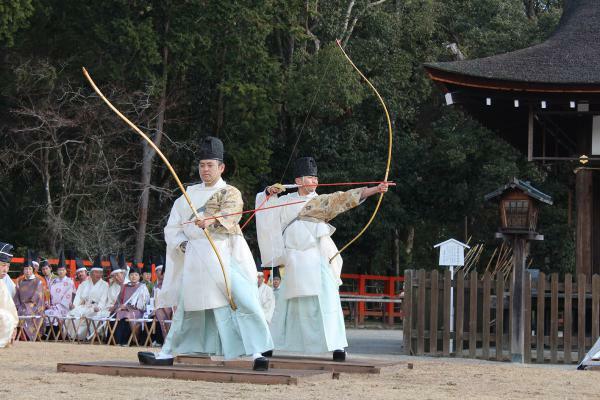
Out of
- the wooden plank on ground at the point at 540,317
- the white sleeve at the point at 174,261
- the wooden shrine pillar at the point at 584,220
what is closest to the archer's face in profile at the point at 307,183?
the white sleeve at the point at 174,261

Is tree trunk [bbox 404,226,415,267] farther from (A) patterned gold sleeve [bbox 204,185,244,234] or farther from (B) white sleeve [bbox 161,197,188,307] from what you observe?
→ (A) patterned gold sleeve [bbox 204,185,244,234]

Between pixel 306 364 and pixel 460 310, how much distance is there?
3.75m

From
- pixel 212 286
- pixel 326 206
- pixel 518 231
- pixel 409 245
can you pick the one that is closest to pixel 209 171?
pixel 212 286

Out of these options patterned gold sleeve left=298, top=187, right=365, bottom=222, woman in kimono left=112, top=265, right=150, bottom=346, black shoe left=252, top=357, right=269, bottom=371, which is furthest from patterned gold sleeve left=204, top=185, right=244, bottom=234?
woman in kimono left=112, top=265, right=150, bottom=346

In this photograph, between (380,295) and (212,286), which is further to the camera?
(380,295)

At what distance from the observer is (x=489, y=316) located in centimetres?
1276

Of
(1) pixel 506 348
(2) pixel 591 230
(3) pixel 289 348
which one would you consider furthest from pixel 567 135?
(3) pixel 289 348

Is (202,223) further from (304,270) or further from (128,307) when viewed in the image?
(128,307)

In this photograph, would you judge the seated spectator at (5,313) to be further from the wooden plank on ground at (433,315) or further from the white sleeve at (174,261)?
the wooden plank on ground at (433,315)

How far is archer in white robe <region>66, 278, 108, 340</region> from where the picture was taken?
16125 mm

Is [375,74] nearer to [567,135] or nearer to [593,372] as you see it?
[567,135]

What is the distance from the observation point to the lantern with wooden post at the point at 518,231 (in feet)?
40.7

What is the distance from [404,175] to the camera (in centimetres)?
2631

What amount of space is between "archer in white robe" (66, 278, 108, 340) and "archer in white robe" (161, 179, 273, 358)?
24.1 ft
